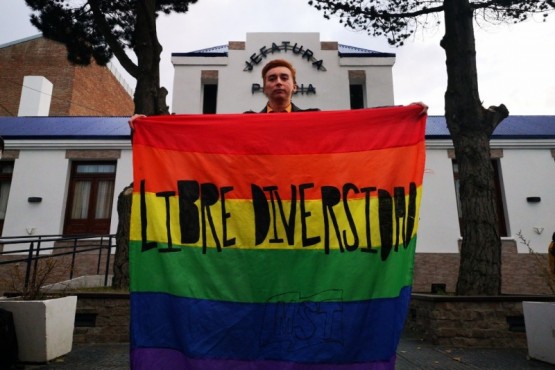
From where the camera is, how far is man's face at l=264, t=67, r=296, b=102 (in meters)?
2.83

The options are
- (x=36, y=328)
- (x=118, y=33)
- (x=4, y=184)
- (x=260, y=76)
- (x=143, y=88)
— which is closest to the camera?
(x=36, y=328)

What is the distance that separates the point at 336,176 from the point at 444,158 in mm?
11432

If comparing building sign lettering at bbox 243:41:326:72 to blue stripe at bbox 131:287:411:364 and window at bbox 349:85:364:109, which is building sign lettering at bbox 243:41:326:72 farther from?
blue stripe at bbox 131:287:411:364

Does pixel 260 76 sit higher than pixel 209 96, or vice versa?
pixel 260 76

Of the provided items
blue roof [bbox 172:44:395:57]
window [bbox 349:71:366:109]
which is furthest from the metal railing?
window [bbox 349:71:366:109]

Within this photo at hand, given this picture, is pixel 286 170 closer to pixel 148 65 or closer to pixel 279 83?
pixel 279 83

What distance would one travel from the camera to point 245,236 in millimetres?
2498

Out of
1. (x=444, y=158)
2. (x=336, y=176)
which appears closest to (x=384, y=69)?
(x=444, y=158)

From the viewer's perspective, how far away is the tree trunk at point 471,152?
6059 millimetres

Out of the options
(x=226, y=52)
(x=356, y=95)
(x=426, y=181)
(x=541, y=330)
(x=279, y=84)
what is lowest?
(x=541, y=330)

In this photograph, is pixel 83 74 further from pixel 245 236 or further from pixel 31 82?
pixel 245 236

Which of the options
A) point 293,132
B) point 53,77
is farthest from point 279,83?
point 53,77

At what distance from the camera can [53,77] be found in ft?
71.6

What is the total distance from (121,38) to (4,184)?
7.13 m
